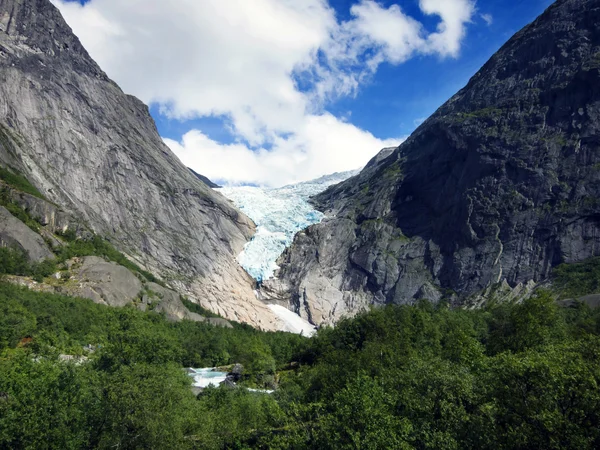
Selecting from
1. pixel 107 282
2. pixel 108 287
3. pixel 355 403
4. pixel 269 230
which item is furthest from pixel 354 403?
pixel 269 230

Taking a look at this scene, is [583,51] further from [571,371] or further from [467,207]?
[571,371]

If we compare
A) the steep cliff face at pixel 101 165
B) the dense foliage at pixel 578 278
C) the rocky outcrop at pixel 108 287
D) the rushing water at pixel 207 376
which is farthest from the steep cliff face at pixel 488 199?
the rushing water at pixel 207 376

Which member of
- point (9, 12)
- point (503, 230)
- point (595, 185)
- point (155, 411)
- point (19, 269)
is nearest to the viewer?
point (155, 411)

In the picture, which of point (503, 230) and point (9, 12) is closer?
point (503, 230)

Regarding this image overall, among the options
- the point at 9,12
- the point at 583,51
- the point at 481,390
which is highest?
the point at 583,51

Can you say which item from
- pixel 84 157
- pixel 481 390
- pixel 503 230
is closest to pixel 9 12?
pixel 84 157

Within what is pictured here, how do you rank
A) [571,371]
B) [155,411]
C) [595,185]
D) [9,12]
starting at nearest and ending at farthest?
[571,371] → [155,411] → [595,185] → [9,12]

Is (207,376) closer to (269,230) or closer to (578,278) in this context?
(578,278)

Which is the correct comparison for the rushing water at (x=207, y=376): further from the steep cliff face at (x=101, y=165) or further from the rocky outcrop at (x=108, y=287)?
the steep cliff face at (x=101, y=165)
